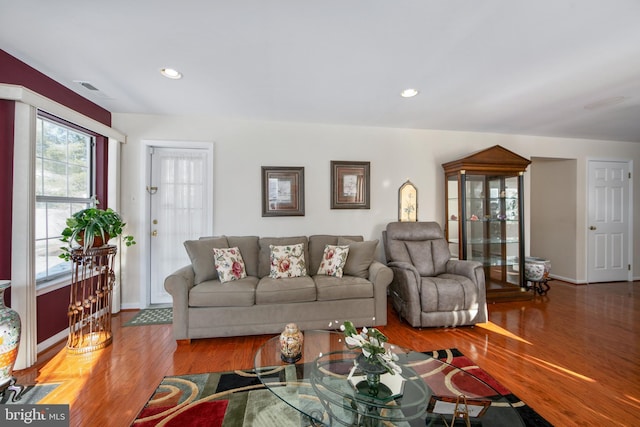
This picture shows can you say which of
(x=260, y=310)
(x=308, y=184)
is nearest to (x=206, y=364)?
(x=260, y=310)

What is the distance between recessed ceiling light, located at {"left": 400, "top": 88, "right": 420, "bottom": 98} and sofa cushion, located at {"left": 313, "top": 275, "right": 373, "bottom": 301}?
1934mm

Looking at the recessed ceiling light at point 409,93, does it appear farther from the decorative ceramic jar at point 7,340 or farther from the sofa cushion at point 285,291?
the decorative ceramic jar at point 7,340

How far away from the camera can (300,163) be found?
354 centimetres

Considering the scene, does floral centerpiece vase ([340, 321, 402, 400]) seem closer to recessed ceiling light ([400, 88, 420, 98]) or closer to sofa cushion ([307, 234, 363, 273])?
sofa cushion ([307, 234, 363, 273])

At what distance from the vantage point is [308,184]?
3.56 meters

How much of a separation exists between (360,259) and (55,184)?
3149mm

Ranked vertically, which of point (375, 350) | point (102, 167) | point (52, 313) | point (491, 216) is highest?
point (102, 167)

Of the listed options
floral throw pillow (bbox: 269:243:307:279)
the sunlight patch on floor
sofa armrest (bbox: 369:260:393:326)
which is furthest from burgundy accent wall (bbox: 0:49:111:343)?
the sunlight patch on floor

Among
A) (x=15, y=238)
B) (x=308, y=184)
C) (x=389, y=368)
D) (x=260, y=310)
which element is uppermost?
(x=308, y=184)

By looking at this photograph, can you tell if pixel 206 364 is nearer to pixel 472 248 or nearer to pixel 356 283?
pixel 356 283

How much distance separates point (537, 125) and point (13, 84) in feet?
18.1

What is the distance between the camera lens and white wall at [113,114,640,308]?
3230mm

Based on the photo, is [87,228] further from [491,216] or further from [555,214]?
[555,214]

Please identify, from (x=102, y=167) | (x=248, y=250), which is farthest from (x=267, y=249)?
(x=102, y=167)
